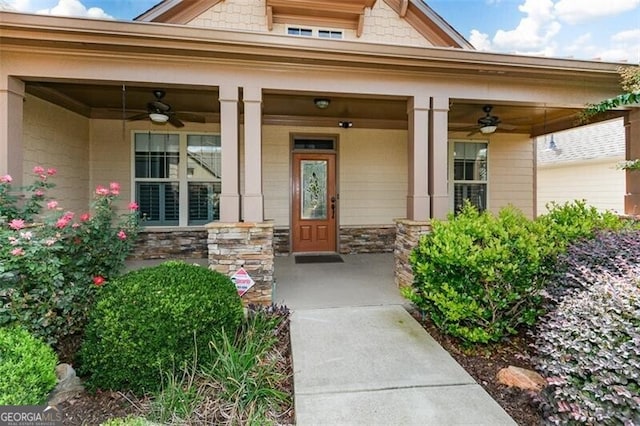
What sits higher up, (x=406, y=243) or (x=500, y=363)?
(x=406, y=243)

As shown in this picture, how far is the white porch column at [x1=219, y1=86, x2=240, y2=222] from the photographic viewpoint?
13.4 feet

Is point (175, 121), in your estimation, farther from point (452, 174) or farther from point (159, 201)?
point (452, 174)

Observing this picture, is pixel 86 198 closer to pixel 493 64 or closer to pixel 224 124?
pixel 224 124

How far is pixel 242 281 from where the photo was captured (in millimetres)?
3818

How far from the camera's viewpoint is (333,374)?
252cm

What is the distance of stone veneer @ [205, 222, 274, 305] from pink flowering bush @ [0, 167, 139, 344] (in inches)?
36.4

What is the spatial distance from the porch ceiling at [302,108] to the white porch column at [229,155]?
37.2 inches

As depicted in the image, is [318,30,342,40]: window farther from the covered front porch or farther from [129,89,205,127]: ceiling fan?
[129,89,205,127]: ceiling fan

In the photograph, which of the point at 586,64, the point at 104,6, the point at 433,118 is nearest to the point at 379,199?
the point at 433,118

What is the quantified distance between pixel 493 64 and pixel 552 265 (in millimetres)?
2958

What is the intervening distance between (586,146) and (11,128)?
52.2ft

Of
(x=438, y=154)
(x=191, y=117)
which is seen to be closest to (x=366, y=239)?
(x=438, y=154)

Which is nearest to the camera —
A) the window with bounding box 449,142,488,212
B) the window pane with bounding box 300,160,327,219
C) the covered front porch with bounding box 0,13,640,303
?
the covered front porch with bounding box 0,13,640,303

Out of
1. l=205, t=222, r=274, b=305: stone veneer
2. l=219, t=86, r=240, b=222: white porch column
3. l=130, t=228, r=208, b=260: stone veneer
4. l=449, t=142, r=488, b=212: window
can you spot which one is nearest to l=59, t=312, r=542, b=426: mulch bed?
l=205, t=222, r=274, b=305: stone veneer
